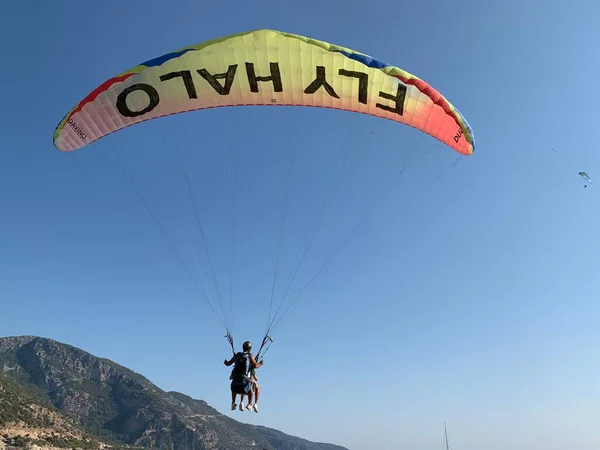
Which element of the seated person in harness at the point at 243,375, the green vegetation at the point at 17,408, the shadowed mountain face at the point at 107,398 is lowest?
the seated person in harness at the point at 243,375

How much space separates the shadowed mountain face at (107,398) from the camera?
141 metres

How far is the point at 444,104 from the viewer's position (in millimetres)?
15086

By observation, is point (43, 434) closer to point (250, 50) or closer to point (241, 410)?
point (241, 410)

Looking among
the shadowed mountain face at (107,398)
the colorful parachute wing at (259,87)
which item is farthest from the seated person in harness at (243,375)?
the shadowed mountain face at (107,398)

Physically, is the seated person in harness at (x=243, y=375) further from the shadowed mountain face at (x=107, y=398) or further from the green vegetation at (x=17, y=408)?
the shadowed mountain face at (x=107, y=398)

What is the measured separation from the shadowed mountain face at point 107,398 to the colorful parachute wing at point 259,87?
448 ft

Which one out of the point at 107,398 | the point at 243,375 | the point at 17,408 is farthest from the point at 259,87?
the point at 107,398

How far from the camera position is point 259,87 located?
14.6 m

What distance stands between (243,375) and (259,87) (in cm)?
846

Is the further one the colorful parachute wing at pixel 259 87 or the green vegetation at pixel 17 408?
the green vegetation at pixel 17 408

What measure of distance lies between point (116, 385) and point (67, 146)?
166 m

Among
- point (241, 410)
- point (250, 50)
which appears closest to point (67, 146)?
point (250, 50)

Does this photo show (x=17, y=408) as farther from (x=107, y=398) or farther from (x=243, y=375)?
(x=107, y=398)

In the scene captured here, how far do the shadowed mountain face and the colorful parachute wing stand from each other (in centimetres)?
13651
